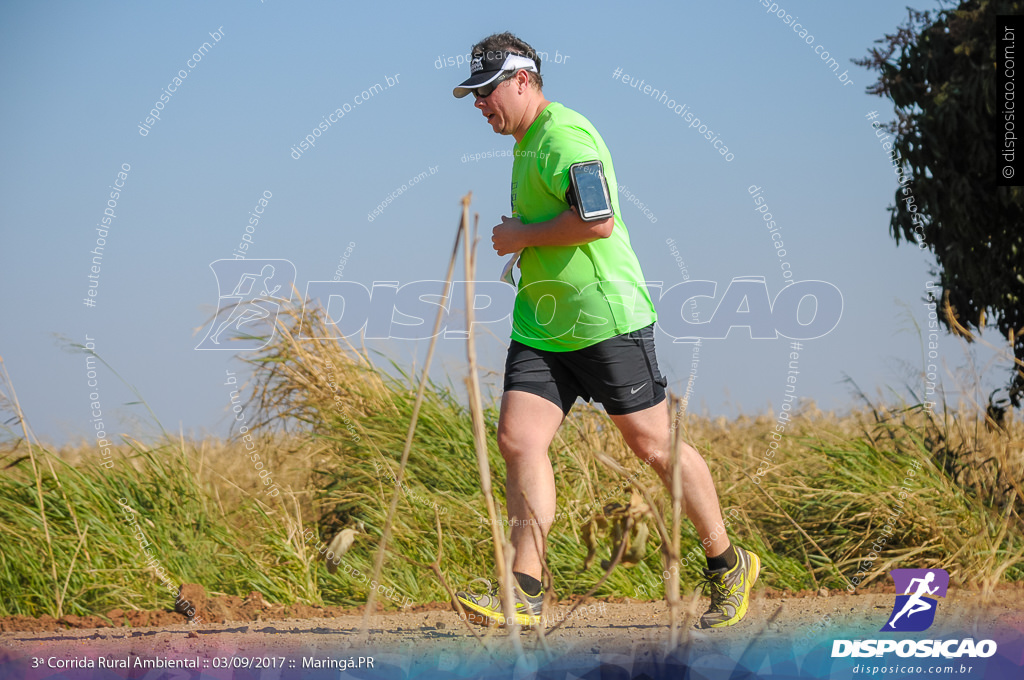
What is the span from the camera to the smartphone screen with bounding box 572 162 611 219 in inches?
112

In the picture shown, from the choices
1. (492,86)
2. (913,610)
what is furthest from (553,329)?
(913,610)

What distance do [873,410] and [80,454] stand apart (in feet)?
14.6

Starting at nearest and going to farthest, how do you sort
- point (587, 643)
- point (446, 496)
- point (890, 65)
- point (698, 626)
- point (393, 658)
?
point (393, 658), point (587, 643), point (698, 626), point (446, 496), point (890, 65)

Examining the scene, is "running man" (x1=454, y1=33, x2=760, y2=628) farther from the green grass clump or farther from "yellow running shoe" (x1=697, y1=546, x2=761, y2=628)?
the green grass clump

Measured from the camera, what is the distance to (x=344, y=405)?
200 inches

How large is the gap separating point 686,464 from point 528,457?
561 mm

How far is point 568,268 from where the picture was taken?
3.00 m

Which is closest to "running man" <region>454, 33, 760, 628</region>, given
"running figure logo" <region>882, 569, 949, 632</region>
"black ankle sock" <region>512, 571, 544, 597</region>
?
"black ankle sock" <region>512, 571, 544, 597</region>

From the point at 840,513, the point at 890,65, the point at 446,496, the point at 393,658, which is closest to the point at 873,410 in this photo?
the point at 840,513

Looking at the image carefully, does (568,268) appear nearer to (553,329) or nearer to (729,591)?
(553,329)

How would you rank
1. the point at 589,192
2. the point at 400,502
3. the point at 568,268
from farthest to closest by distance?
the point at 400,502
the point at 568,268
the point at 589,192

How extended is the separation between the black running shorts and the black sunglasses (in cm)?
89

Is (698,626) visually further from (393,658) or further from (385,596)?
(385,596)

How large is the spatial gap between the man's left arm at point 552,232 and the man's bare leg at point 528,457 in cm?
53
